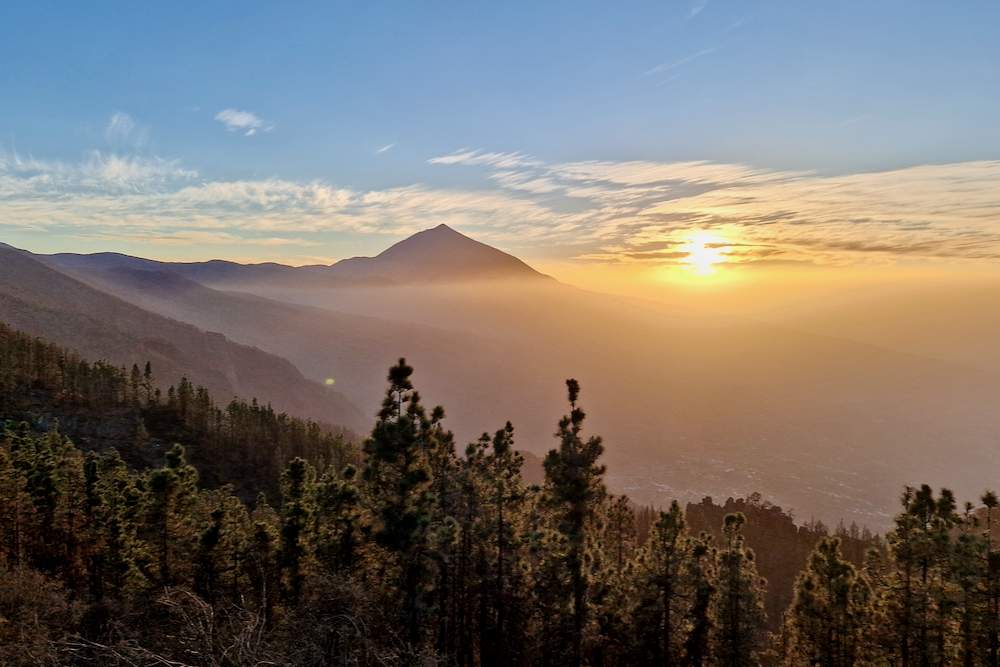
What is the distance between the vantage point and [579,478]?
24.9 m

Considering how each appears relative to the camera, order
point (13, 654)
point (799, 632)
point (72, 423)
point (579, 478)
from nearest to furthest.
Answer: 1. point (13, 654)
2. point (579, 478)
3. point (799, 632)
4. point (72, 423)

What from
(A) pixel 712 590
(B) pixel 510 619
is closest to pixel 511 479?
(B) pixel 510 619

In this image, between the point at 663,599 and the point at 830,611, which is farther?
the point at 663,599

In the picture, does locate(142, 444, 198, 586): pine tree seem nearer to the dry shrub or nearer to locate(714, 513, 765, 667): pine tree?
the dry shrub

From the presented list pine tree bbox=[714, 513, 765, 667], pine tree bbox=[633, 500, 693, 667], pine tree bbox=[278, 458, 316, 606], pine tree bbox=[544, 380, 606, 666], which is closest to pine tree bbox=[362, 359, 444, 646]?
pine tree bbox=[544, 380, 606, 666]

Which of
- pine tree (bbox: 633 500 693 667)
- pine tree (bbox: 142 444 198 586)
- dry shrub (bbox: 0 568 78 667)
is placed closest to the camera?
dry shrub (bbox: 0 568 78 667)

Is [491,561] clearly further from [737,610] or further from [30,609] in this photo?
[30,609]

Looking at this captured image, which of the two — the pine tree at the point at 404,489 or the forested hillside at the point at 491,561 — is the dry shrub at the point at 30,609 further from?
the pine tree at the point at 404,489

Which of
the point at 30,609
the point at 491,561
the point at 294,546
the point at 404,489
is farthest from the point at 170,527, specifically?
the point at 491,561

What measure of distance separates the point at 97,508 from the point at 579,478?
90.8 feet

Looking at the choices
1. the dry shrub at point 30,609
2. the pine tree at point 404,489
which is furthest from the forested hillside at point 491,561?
the dry shrub at point 30,609

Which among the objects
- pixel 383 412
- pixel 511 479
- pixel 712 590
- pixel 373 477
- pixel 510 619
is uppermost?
pixel 383 412

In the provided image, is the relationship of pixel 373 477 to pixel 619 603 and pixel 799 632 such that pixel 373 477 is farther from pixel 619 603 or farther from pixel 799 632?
pixel 799 632

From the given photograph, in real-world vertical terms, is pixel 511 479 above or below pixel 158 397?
above
